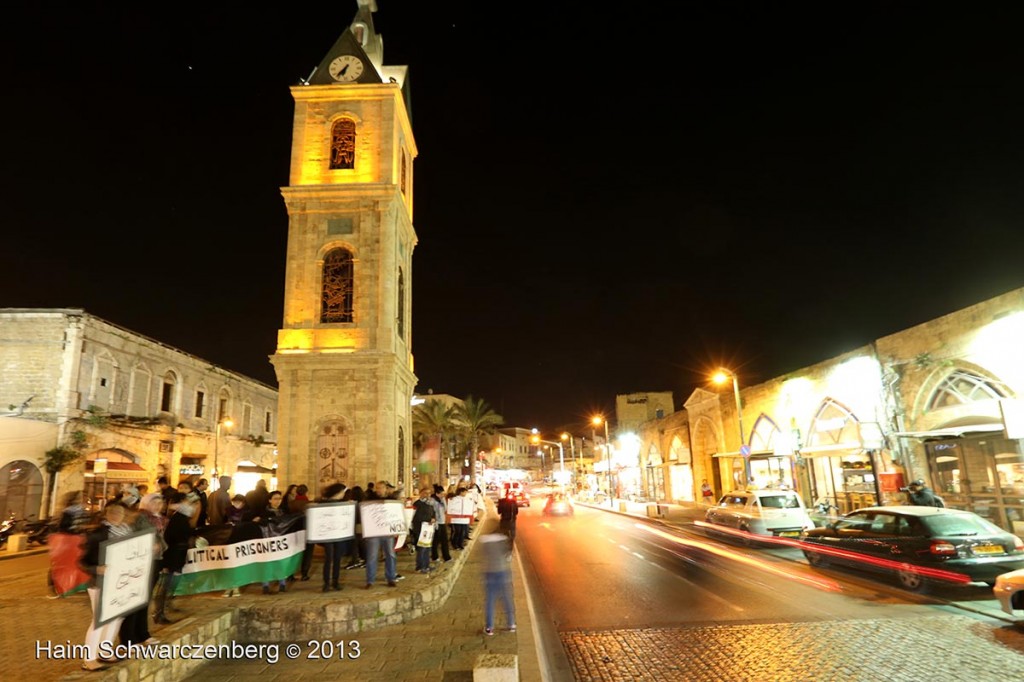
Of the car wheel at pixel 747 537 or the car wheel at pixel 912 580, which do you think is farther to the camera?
the car wheel at pixel 747 537

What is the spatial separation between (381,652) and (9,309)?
2691 centimetres

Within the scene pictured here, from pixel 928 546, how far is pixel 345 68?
25.9 metres

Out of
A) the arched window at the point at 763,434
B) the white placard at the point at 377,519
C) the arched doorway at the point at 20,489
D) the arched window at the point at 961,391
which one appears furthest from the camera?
the arched window at the point at 763,434

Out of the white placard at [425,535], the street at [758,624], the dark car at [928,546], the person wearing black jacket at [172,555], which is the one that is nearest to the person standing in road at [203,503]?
the person wearing black jacket at [172,555]

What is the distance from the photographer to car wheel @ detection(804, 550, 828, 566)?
13.0m

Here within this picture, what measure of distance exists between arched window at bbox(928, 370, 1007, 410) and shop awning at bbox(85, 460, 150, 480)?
3217 cm

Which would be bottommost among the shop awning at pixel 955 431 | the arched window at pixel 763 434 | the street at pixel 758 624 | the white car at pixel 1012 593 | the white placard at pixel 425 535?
the street at pixel 758 624

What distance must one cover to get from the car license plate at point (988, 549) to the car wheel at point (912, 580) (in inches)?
38.7

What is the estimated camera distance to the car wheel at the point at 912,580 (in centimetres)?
1033

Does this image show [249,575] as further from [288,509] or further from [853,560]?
[853,560]

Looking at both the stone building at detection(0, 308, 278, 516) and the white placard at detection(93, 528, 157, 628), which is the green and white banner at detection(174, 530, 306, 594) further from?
the stone building at detection(0, 308, 278, 516)

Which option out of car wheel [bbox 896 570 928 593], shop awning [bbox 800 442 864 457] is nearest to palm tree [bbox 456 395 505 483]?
shop awning [bbox 800 442 864 457]

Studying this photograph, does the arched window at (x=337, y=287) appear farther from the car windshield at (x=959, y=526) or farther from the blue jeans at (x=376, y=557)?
the car windshield at (x=959, y=526)

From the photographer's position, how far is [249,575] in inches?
380
